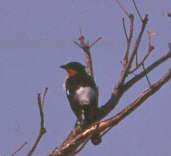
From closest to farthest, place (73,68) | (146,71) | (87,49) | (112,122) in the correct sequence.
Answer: (112,122) → (146,71) → (87,49) → (73,68)

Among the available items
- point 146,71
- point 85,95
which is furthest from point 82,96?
point 146,71

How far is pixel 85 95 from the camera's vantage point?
3242 mm

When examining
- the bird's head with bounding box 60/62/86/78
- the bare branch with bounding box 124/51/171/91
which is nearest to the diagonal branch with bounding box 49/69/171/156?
the bare branch with bounding box 124/51/171/91

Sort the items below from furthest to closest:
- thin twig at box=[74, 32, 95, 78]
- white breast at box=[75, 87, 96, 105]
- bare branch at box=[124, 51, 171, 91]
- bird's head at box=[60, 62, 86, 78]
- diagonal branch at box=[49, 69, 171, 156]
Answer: bird's head at box=[60, 62, 86, 78]
white breast at box=[75, 87, 96, 105]
thin twig at box=[74, 32, 95, 78]
bare branch at box=[124, 51, 171, 91]
diagonal branch at box=[49, 69, 171, 156]

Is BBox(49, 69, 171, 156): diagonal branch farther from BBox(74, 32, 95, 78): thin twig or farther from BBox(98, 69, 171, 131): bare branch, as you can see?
BBox(74, 32, 95, 78): thin twig

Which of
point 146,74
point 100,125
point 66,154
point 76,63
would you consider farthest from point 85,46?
point 76,63

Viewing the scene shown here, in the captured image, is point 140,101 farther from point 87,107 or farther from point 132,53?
point 87,107

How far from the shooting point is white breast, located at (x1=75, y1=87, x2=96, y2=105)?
124 inches

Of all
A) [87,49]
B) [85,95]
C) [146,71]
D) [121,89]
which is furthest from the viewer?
[85,95]

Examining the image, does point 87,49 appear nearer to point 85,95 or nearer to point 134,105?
point 85,95

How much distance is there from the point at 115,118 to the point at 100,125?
0.13 metres

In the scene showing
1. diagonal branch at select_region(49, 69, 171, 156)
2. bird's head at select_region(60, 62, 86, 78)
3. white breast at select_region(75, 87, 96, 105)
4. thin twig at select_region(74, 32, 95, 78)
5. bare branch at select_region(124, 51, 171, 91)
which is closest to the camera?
diagonal branch at select_region(49, 69, 171, 156)

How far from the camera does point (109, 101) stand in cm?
224

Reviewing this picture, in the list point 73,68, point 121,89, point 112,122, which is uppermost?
point 73,68
